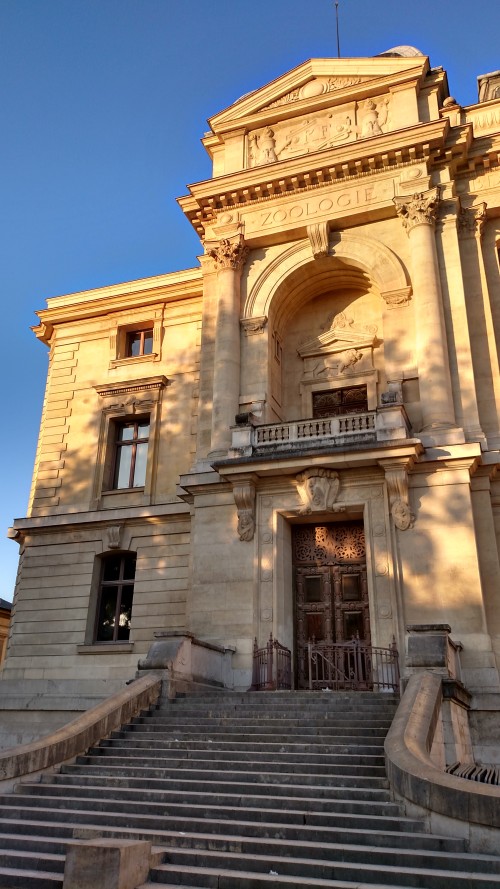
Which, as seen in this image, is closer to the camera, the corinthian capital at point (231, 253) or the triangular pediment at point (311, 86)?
the corinthian capital at point (231, 253)

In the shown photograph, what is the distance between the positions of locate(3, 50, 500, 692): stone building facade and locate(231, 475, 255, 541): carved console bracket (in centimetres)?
6

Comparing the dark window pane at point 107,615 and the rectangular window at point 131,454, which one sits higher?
the rectangular window at point 131,454

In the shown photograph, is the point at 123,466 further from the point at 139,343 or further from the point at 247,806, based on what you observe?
the point at 247,806

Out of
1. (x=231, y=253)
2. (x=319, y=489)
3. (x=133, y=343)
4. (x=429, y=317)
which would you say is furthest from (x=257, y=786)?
(x=133, y=343)

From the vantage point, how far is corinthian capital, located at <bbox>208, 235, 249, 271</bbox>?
21.0m

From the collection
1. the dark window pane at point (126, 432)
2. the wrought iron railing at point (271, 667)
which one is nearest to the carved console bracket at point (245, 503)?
the wrought iron railing at point (271, 667)

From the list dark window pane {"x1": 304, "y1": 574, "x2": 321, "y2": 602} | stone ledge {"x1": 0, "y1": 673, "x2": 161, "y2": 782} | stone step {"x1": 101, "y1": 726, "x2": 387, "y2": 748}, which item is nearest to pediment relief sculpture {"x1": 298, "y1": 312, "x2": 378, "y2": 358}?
dark window pane {"x1": 304, "y1": 574, "x2": 321, "y2": 602}

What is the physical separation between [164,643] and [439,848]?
27.3 ft

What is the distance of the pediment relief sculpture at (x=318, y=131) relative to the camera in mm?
21188

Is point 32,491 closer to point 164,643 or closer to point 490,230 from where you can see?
point 164,643

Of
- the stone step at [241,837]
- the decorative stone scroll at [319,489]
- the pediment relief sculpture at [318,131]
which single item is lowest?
the stone step at [241,837]

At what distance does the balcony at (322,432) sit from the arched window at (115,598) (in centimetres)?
594

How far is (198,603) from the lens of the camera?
57.3ft

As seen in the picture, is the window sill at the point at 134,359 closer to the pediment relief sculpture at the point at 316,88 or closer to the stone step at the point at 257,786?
the pediment relief sculpture at the point at 316,88
